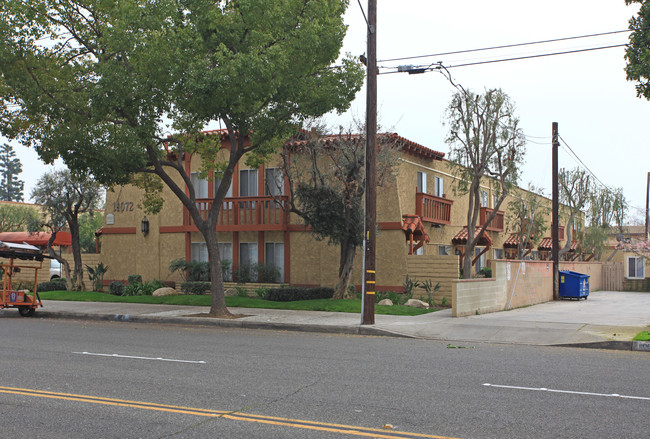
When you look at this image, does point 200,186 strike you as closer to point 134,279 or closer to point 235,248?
point 235,248

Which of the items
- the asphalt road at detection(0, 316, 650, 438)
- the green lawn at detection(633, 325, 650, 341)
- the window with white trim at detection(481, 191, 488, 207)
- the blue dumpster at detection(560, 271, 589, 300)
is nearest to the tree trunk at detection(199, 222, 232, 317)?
the asphalt road at detection(0, 316, 650, 438)

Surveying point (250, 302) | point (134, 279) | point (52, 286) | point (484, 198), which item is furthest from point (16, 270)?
point (484, 198)

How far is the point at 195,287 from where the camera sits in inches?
1049

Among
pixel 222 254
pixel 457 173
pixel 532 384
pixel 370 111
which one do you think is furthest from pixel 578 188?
pixel 532 384

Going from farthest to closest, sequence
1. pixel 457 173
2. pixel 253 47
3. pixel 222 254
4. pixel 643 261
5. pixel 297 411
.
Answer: pixel 643 261, pixel 457 173, pixel 222 254, pixel 253 47, pixel 297 411

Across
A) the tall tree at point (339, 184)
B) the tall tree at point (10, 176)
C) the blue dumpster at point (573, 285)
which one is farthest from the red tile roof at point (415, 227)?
the tall tree at point (10, 176)

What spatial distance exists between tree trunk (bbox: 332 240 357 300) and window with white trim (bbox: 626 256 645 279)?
2661cm

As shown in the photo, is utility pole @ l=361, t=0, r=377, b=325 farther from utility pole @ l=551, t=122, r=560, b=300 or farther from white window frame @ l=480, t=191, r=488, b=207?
white window frame @ l=480, t=191, r=488, b=207

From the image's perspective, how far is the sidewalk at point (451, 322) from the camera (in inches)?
596

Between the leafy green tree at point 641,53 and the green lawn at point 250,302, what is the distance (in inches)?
365

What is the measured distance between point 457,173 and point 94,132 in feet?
56.4

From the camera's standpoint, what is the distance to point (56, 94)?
60.6ft

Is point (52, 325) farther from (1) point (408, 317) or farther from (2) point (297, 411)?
(2) point (297, 411)

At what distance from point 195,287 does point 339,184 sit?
26.1 feet
